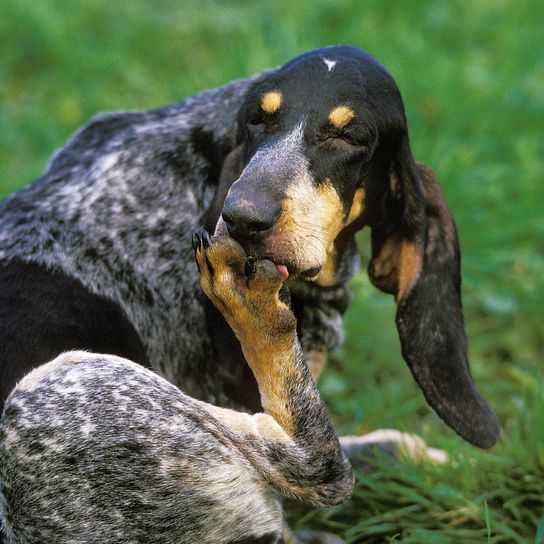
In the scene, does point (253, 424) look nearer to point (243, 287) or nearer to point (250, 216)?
point (243, 287)

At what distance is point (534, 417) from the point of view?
15.6ft

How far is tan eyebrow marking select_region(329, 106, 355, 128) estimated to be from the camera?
3834 mm

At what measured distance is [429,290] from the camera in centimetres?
420

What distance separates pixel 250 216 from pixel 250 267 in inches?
7.9

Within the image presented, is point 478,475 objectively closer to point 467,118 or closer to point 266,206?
point 266,206

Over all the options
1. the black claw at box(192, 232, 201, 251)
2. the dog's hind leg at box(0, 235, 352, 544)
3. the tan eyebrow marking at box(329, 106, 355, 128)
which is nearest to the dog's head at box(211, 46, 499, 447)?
the tan eyebrow marking at box(329, 106, 355, 128)

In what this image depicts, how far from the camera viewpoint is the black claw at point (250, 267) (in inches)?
140

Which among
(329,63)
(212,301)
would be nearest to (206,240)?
(212,301)

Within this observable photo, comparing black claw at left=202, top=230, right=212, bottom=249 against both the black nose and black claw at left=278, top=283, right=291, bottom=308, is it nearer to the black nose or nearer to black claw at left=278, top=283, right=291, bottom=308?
the black nose

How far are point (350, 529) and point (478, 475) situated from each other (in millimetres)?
633

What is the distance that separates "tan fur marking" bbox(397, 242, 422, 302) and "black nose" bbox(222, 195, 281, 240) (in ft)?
2.78

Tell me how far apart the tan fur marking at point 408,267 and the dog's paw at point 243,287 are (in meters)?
0.70

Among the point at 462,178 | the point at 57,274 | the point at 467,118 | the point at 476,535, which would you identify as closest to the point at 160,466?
the point at 57,274

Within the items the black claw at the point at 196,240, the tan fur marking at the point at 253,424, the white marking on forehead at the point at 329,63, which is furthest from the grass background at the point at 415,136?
the black claw at the point at 196,240
